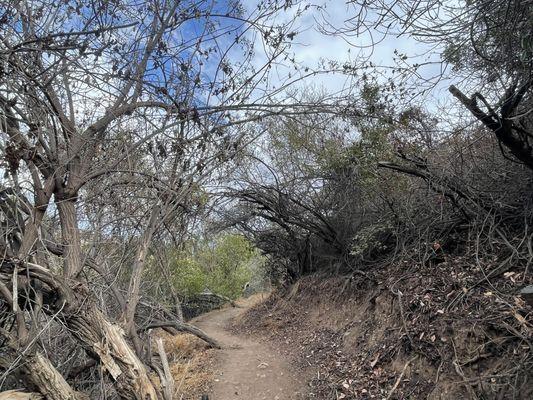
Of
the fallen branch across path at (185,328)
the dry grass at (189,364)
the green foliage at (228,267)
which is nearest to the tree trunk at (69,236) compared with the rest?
the dry grass at (189,364)

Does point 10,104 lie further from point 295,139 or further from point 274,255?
point 274,255

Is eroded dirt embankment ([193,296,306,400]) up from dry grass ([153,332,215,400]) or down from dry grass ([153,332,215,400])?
down

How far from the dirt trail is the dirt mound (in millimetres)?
386

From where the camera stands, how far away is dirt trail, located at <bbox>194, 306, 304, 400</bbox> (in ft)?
23.2

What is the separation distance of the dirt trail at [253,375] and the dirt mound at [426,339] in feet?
1.27

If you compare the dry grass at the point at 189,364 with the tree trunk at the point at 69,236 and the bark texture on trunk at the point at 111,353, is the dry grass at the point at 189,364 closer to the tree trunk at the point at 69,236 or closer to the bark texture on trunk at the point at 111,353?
the bark texture on trunk at the point at 111,353

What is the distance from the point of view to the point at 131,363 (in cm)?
406

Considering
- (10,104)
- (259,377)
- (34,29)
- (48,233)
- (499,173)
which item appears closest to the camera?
(10,104)

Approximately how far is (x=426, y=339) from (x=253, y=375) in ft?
12.1

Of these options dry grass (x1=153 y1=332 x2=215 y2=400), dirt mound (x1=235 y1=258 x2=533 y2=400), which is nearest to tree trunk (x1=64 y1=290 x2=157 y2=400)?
dry grass (x1=153 y1=332 x2=215 y2=400)

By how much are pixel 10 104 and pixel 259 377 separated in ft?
20.0

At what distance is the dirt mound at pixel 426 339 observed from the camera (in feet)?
14.2

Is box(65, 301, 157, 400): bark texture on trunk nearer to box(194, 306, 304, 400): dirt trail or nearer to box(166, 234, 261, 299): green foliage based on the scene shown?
box(194, 306, 304, 400): dirt trail

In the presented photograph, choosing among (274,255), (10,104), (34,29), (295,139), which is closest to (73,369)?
(10,104)
